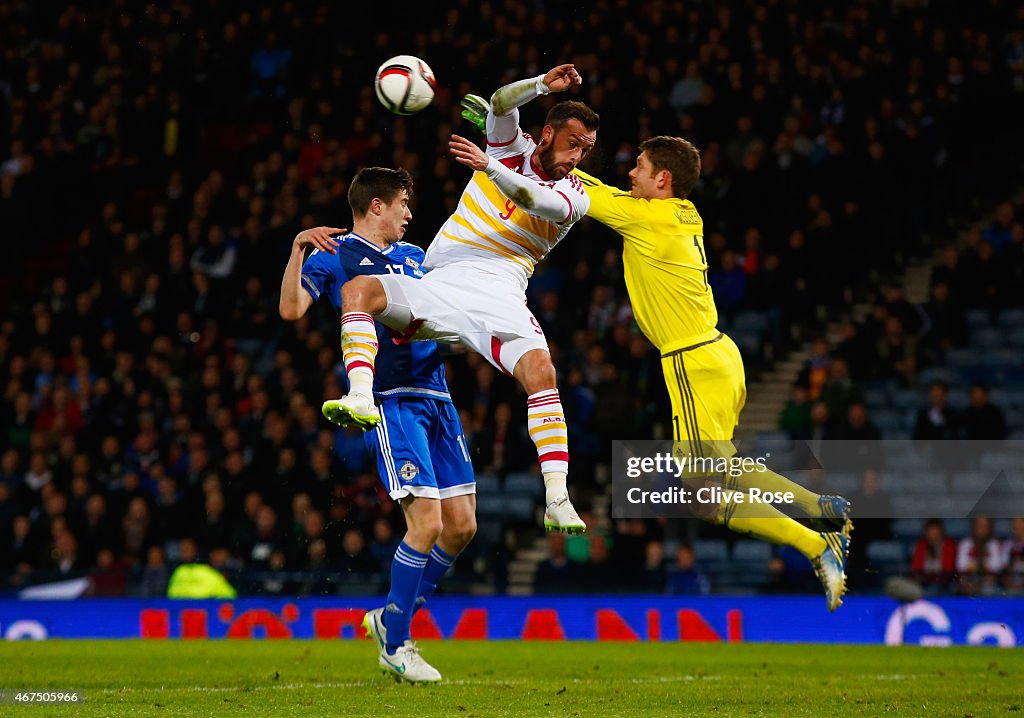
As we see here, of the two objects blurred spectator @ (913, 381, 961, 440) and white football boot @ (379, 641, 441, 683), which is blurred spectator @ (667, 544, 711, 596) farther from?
white football boot @ (379, 641, 441, 683)

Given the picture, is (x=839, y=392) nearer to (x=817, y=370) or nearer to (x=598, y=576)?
(x=817, y=370)

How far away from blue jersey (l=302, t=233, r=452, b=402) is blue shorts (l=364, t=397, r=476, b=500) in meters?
0.08

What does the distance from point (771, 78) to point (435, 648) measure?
28.5 feet

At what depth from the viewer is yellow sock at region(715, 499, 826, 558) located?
825 centimetres

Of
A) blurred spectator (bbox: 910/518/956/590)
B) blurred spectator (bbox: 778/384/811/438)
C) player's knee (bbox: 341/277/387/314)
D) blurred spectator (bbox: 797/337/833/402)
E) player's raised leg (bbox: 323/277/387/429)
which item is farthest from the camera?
blurred spectator (bbox: 797/337/833/402)

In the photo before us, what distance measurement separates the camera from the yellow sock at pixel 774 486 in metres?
8.29

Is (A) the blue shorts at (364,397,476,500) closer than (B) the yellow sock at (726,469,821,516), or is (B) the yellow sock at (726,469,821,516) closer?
(B) the yellow sock at (726,469,821,516)

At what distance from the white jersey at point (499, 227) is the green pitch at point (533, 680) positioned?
8.15 feet

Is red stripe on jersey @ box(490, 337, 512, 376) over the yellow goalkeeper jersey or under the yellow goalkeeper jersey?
under

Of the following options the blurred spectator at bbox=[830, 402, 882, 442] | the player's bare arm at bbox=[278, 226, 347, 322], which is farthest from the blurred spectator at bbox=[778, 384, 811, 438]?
the player's bare arm at bbox=[278, 226, 347, 322]

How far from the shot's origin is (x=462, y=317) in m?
8.23

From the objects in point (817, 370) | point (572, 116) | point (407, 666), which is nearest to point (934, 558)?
point (817, 370)

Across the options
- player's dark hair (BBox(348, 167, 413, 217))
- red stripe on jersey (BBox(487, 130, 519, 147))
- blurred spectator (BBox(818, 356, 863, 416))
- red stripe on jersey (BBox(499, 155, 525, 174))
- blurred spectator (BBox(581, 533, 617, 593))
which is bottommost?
blurred spectator (BBox(581, 533, 617, 593))

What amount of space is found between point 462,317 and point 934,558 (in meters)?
6.76
